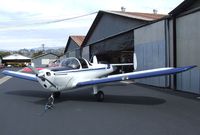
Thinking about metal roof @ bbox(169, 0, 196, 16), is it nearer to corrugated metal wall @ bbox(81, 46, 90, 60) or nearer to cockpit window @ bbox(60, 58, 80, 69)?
cockpit window @ bbox(60, 58, 80, 69)

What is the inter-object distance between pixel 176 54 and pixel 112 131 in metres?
8.27

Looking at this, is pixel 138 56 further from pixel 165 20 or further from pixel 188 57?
pixel 188 57

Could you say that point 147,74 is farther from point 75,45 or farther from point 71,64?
point 75,45

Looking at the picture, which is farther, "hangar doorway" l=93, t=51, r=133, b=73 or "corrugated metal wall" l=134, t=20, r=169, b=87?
"hangar doorway" l=93, t=51, r=133, b=73

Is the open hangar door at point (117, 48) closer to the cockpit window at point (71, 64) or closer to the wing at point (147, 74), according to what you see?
the cockpit window at point (71, 64)

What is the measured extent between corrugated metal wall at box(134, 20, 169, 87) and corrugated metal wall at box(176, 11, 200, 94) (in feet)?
3.93

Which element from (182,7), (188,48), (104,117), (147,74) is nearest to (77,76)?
(147,74)

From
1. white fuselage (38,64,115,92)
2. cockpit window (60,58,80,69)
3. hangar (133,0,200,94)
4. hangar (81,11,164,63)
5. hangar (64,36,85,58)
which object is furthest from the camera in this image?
hangar (64,36,85,58)

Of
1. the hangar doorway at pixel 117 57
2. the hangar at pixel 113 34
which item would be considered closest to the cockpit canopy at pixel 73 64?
the hangar at pixel 113 34

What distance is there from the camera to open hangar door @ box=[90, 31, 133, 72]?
2000cm

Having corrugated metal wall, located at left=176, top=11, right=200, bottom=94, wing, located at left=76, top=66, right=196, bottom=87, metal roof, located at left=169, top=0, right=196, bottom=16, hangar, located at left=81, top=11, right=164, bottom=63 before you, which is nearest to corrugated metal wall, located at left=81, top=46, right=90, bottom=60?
hangar, located at left=81, top=11, right=164, bottom=63

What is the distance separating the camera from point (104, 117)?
757cm

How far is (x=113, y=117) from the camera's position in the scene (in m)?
7.53

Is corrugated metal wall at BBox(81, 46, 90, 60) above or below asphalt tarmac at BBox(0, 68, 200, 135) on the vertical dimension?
above
